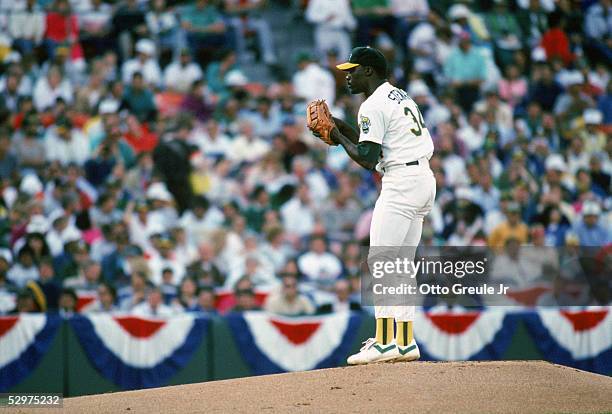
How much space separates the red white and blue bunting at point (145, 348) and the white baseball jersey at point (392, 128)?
457 cm

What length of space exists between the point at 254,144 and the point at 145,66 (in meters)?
2.47

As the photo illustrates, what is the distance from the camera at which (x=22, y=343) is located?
12.8 metres

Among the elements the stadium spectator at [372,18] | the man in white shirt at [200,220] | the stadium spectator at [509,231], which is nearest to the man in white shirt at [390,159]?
the stadium spectator at [509,231]

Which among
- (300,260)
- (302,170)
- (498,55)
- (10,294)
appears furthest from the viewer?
(498,55)

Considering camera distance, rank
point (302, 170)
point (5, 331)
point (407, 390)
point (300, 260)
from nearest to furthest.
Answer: point (407, 390), point (5, 331), point (300, 260), point (302, 170)

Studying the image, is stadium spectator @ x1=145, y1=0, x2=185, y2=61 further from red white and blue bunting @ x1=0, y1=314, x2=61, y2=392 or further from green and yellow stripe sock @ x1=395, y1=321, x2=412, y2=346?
green and yellow stripe sock @ x1=395, y1=321, x2=412, y2=346

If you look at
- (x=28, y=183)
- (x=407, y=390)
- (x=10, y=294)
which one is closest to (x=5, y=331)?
(x=10, y=294)

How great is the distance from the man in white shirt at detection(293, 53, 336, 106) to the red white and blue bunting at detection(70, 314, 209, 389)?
6522 mm

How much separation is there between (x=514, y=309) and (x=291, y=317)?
2699 mm

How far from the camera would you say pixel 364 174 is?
57.4 feet

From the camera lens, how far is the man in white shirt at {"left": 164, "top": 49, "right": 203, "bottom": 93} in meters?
18.7

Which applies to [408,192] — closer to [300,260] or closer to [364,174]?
[300,260]

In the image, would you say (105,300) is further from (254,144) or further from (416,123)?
(416,123)

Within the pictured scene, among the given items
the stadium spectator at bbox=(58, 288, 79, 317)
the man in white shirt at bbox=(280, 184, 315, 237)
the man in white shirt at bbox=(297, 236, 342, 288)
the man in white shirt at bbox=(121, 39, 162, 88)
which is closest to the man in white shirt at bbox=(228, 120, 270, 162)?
the man in white shirt at bbox=(280, 184, 315, 237)
